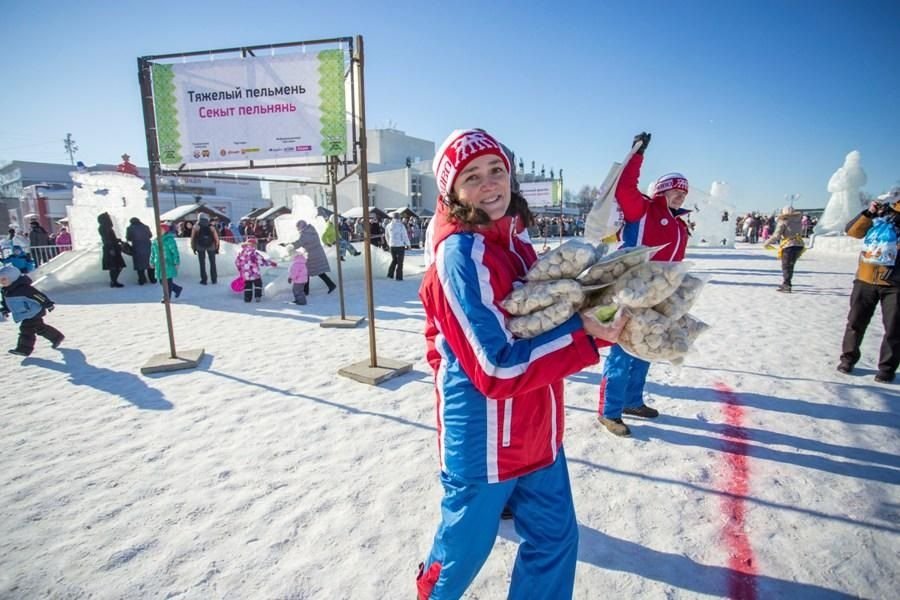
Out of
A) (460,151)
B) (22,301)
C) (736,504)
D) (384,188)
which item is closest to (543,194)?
(22,301)

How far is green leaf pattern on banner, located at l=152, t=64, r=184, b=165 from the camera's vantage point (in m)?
4.81

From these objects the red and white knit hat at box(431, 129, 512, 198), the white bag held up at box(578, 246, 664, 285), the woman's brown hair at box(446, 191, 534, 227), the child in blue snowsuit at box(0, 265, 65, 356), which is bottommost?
the child in blue snowsuit at box(0, 265, 65, 356)

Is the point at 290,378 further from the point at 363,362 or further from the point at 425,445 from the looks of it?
the point at 425,445

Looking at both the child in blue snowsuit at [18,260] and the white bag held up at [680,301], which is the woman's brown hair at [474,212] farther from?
the child in blue snowsuit at [18,260]

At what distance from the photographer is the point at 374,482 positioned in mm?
2943

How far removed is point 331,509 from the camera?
2.67 meters

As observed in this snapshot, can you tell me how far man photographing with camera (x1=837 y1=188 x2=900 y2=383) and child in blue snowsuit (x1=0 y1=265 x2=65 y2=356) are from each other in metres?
10.6

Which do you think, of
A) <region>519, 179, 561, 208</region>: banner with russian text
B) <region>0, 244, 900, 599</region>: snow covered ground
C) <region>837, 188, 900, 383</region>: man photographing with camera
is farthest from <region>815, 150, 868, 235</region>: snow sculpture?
<region>837, 188, 900, 383</region>: man photographing with camera

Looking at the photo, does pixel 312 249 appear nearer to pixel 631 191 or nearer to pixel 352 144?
pixel 352 144

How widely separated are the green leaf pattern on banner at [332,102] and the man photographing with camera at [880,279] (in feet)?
18.9

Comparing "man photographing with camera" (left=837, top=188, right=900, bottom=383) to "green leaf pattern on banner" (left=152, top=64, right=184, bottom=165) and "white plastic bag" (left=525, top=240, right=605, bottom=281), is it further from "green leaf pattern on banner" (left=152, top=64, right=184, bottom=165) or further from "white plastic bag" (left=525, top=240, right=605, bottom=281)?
"green leaf pattern on banner" (left=152, top=64, right=184, bottom=165)

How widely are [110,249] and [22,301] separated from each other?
650cm

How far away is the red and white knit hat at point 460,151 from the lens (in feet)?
4.92

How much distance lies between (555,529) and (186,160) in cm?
549
